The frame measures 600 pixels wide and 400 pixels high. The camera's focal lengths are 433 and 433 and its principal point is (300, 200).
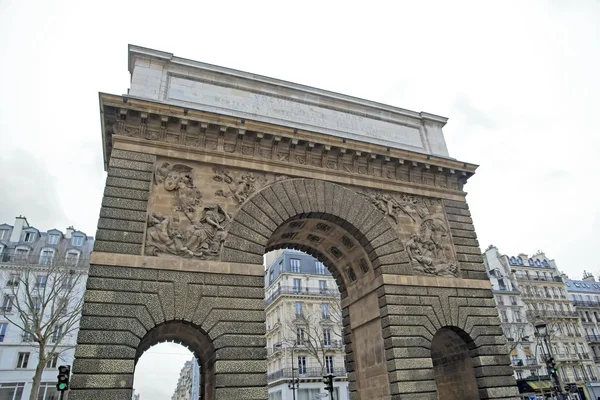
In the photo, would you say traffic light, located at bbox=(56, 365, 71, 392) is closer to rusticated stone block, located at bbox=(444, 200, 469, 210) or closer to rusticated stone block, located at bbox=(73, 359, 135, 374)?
rusticated stone block, located at bbox=(73, 359, 135, 374)

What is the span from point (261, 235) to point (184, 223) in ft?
8.90

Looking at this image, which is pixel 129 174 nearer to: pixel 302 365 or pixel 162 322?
pixel 162 322

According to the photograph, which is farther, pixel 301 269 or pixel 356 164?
pixel 301 269

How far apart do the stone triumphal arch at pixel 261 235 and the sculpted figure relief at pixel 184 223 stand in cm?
5

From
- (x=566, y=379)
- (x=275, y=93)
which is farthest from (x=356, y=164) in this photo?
(x=566, y=379)

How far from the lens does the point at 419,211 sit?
19047 millimetres

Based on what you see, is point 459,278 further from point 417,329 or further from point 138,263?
point 138,263

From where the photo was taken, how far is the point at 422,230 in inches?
733

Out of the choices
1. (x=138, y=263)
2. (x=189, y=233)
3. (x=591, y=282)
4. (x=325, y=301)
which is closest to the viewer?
(x=138, y=263)

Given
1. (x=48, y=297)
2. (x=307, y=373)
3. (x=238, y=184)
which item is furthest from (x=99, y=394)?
(x=307, y=373)

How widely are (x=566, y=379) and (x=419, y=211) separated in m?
46.0

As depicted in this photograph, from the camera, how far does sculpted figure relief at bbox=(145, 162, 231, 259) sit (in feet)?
46.5

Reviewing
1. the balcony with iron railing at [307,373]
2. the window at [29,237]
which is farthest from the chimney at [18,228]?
the balcony with iron railing at [307,373]

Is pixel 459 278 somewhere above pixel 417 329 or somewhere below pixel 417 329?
above
